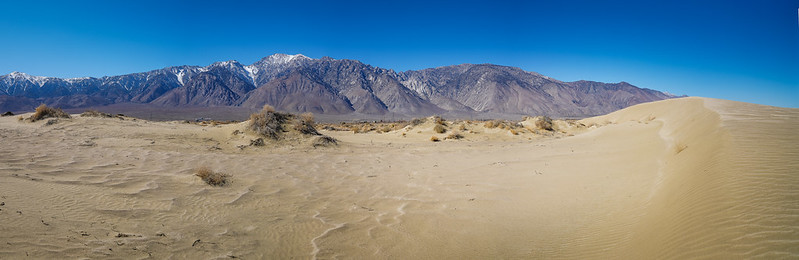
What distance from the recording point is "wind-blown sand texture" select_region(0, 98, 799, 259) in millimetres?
3153

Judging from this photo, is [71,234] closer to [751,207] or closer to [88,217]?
[88,217]

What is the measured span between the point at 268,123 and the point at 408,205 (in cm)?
931

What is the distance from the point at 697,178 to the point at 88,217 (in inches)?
311

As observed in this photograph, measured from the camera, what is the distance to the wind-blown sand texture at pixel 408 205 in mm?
3153

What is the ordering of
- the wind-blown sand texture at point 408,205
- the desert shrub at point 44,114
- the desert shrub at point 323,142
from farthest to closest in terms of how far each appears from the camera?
the desert shrub at point 44,114
the desert shrub at point 323,142
the wind-blown sand texture at point 408,205

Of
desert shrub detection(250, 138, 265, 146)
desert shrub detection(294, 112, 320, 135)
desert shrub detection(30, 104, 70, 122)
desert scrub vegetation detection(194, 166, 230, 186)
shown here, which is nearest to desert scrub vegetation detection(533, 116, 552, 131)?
desert shrub detection(294, 112, 320, 135)

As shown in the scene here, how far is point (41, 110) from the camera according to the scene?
1346 cm

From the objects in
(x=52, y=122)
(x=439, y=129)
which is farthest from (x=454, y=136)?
(x=52, y=122)

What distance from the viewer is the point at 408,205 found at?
596cm

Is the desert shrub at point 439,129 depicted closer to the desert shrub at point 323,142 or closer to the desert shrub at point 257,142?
the desert shrub at point 323,142

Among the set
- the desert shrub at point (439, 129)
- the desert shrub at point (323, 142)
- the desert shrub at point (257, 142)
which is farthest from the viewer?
the desert shrub at point (439, 129)

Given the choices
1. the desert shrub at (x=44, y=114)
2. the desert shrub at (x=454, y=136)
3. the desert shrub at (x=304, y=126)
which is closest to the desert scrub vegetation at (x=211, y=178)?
the desert shrub at (x=304, y=126)

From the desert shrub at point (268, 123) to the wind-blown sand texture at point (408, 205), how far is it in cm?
363

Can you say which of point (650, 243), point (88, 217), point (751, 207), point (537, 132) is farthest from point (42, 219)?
point (537, 132)
